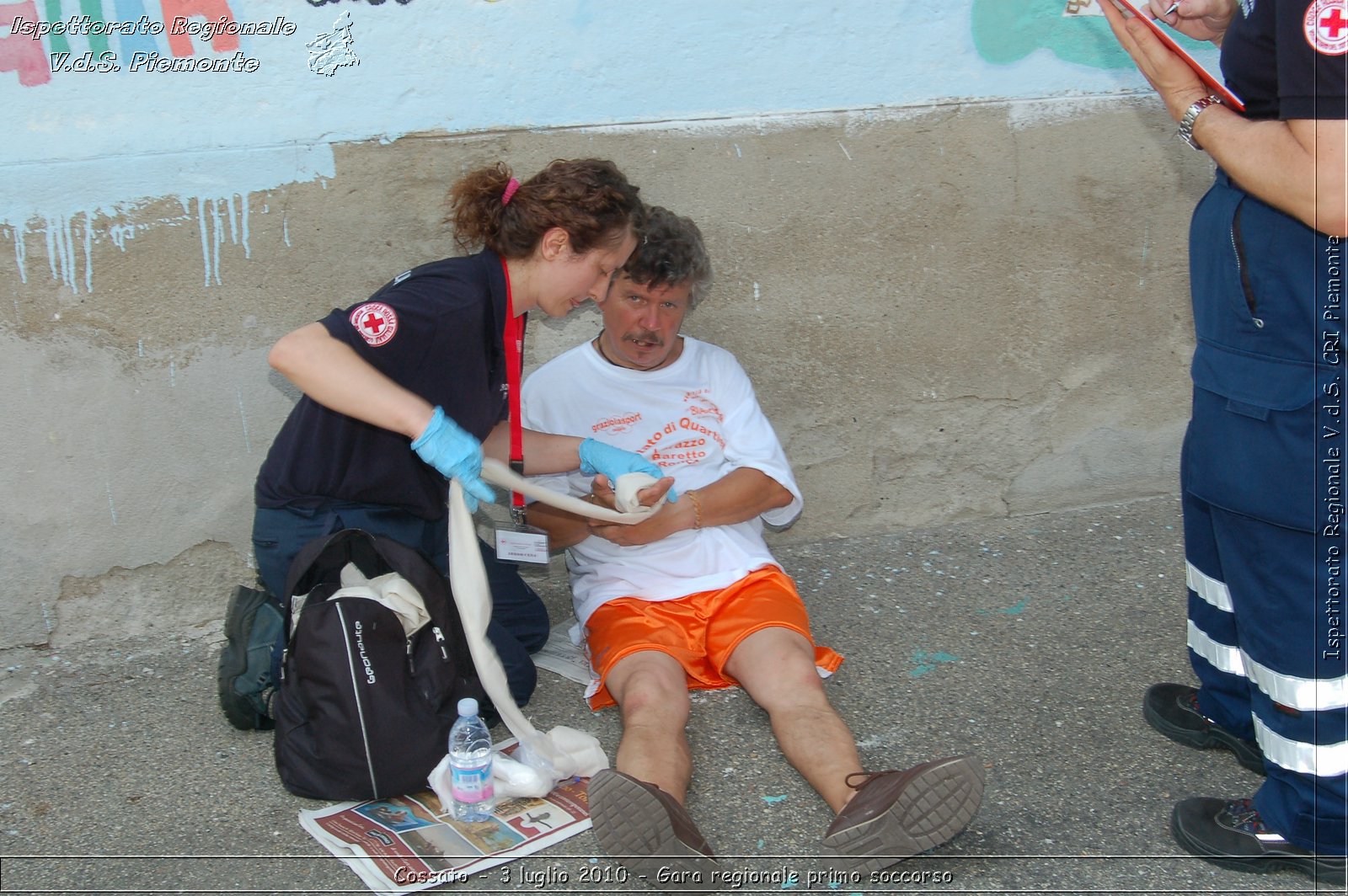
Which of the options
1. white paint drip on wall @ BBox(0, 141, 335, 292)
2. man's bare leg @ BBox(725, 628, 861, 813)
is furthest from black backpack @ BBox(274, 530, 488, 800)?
white paint drip on wall @ BBox(0, 141, 335, 292)

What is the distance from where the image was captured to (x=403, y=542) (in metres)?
2.66

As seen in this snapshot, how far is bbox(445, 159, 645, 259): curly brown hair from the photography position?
261 cm

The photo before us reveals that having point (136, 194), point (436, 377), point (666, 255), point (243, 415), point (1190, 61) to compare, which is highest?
point (1190, 61)

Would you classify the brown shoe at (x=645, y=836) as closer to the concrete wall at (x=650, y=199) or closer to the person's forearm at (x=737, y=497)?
the person's forearm at (x=737, y=497)

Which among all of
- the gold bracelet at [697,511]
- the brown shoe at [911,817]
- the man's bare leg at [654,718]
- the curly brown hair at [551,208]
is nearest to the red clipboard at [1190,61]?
the curly brown hair at [551,208]

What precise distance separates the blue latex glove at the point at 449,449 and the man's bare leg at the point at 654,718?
645mm

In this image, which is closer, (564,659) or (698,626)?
(698,626)

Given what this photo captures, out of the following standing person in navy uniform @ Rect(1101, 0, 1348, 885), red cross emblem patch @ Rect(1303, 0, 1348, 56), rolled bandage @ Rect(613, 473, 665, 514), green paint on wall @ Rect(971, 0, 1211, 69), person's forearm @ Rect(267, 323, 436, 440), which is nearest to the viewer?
red cross emblem patch @ Rect(1303, 0, 1348, 56)

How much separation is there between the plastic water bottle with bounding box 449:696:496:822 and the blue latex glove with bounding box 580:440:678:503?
66 centimetres

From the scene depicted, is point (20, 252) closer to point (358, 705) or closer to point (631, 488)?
point (358, 705)

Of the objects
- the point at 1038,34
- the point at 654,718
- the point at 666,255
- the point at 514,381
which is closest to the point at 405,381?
the point at 514,381

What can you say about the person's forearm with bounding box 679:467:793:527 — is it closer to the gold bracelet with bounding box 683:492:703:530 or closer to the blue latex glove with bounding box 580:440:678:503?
→ the gold bracelet with bounding box 683:492:703:530

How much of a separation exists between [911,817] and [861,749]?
53 cm

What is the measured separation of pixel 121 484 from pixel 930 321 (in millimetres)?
2419
